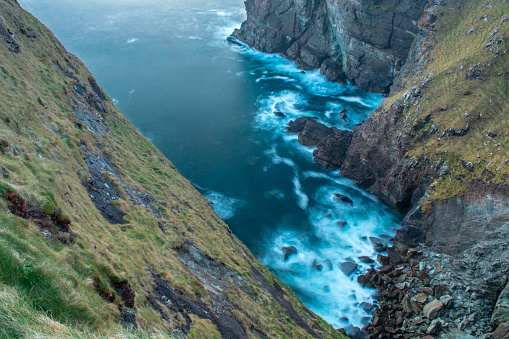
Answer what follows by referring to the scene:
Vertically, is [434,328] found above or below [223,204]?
below

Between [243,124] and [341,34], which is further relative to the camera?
[341,34]

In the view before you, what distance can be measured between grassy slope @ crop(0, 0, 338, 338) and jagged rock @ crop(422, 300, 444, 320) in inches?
402

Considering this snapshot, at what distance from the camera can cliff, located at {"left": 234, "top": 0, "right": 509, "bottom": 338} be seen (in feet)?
120

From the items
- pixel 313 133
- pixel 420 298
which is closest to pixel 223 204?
pixel 313 133

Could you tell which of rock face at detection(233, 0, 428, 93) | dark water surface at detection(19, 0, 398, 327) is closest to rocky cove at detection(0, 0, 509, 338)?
dark water surface at detection(19, 0, 398, 327)

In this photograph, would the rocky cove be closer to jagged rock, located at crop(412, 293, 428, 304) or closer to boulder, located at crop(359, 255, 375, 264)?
boulder, located at crop(359, 255, 375, 264)

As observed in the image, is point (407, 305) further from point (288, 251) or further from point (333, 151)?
point (333, 151)

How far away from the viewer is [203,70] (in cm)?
9619

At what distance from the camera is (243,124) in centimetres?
7438

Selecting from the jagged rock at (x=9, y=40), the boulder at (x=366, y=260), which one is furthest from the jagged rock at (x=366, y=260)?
the jagged rock at (x=9, y=40)

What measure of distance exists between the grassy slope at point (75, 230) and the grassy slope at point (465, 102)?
2728 cm

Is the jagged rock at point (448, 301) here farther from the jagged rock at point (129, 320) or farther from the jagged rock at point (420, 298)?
the jagged rock at point (129, 320)

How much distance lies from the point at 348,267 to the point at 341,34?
62.8 meters

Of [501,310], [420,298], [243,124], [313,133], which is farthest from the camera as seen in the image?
[243,124]
